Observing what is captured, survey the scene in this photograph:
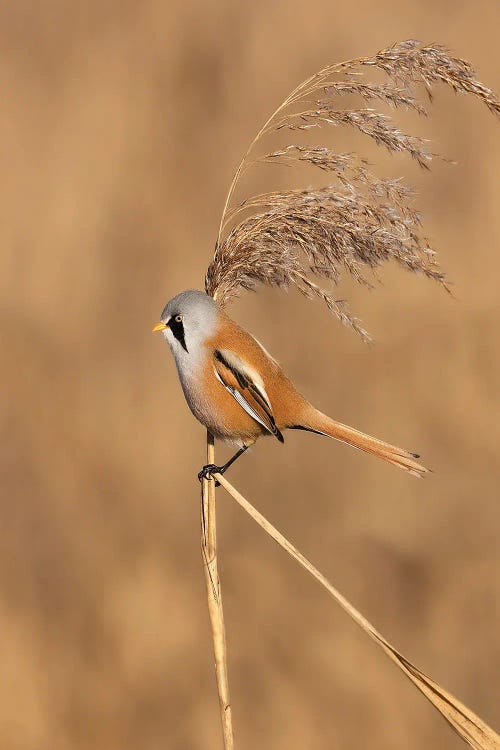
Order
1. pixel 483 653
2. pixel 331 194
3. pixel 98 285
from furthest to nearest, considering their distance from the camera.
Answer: pixel 98 285, pixel 483 653, pixel 331 194

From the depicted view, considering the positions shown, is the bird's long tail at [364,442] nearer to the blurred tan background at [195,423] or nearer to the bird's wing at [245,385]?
the bird's wing at [245,385]

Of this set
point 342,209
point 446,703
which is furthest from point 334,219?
point 446,703

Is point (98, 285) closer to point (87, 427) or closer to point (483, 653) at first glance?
point (87, 427)

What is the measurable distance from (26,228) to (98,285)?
33 centimetres

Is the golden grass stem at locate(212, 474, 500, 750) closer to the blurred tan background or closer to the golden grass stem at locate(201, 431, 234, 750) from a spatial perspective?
the golden grass stem at locate(201, 431, 234, 750)

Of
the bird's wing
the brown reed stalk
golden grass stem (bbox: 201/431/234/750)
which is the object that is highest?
the brown reed stalk

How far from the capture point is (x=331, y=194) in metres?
1.53

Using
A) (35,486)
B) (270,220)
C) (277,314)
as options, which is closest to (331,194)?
(270,220)

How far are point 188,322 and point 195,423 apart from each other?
4.65ft

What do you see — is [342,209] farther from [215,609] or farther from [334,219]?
[215,609]

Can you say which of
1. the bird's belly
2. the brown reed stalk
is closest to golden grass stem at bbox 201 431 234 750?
the brown reed stalk

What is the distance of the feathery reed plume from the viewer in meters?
1.46

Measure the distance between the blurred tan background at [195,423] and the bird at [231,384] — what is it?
1113 millimetres

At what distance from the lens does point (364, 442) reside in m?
1.52
